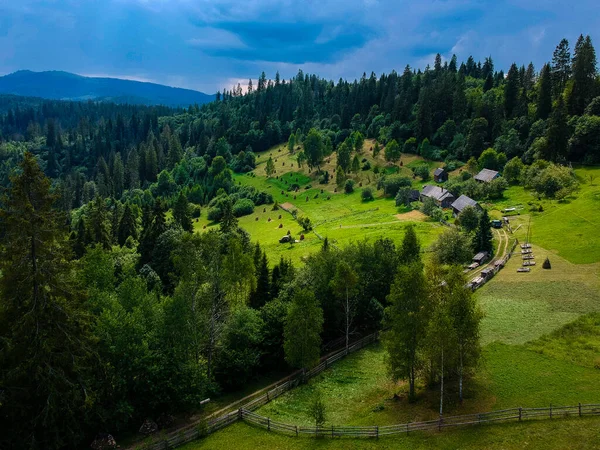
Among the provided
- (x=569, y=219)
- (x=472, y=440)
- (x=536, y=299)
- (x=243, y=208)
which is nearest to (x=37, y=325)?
(x=472, y=440)

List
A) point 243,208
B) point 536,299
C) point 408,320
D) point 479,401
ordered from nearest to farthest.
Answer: point 479,401
point 408,320
point 536,299
point 243,208

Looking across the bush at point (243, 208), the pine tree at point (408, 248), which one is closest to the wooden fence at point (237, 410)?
the pine tree at point (408, 248)

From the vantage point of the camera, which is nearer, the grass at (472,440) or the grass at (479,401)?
the grass at (472,440)

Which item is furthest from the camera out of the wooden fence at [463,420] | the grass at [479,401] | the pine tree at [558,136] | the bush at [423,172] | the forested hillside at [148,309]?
the bush at [423,172]

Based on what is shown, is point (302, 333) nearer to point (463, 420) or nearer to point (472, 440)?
point (463, 420)

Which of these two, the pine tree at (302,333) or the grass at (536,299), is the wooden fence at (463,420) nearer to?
the pine tree at (302,333)

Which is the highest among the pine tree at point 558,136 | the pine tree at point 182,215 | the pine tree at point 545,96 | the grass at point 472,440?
the pine tree at point 545,96
